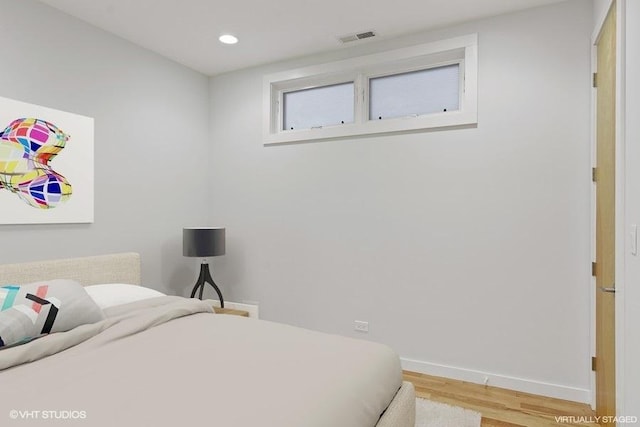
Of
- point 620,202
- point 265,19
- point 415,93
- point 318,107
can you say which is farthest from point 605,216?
point 265,19

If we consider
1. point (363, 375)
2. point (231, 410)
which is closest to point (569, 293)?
point (363, 375)

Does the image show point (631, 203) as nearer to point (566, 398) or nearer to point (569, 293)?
point (569, 293)

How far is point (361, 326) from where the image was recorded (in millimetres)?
3229

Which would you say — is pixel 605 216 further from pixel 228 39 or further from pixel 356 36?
pixel 228 39

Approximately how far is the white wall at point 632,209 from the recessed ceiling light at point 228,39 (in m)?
2.55

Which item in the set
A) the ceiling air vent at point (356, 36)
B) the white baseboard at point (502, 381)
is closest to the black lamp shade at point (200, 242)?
the white baseboard at point (502, 381)

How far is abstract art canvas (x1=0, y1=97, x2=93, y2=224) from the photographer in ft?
7.87

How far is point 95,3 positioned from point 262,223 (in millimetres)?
2095

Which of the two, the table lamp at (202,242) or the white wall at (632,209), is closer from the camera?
the white wall at (632,209)

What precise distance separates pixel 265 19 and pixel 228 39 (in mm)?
464

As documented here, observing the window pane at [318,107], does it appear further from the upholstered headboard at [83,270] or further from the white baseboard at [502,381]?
the white baseboard at [502,381]

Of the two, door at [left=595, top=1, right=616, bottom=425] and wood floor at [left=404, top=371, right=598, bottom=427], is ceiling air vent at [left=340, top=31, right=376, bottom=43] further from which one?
wood floor at [left=404, top=371, right=598, bottom=427]

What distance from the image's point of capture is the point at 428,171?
2.97 metres

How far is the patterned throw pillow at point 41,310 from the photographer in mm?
1617
